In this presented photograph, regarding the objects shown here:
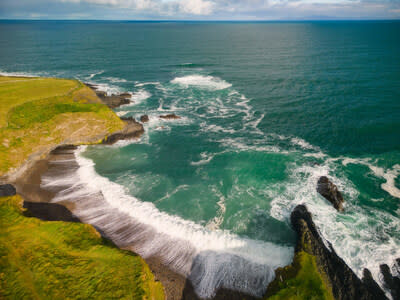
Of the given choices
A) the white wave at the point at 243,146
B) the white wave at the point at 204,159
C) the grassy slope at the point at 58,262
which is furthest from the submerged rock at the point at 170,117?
the grassy slope at the point at 58,262

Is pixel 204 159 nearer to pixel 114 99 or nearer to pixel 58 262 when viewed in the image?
pixel 58 262

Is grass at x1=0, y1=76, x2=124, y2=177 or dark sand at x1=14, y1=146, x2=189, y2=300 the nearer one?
dark sand at x1=14, y1=146, x2=189, y2=300

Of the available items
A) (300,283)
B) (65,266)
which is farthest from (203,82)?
(300,283)

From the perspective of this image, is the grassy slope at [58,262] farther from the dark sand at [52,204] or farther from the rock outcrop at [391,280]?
the rock outcrop at [391,280]

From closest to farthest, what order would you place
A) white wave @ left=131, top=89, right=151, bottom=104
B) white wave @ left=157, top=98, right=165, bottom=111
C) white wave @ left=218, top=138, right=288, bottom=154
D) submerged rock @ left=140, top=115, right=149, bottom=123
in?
white wave @ left=218, top=138, right=288, bottom=154 < submerged rock @ left=140, top=115, right=149, bottom=123 < white wave @ left=157, top=98, right=165, bottom=111 < white wave @ left=131, top=89, right=151, bottom=104

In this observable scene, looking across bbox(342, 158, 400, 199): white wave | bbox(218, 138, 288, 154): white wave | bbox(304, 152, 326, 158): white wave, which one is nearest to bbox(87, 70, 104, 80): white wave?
bbox(218, 138, 288, 154): white wave

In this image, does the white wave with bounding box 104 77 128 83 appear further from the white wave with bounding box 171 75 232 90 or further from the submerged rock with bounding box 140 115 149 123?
the submerged rock with bounding box 140 115 149 123
